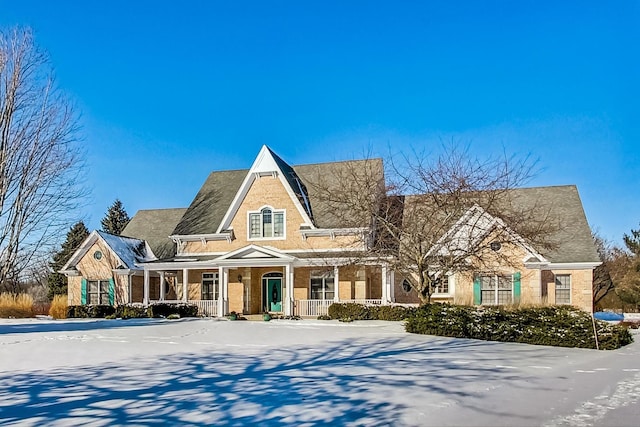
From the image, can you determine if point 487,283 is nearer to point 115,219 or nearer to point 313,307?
point 313,307

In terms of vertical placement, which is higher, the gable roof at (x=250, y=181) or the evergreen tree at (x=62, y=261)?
the gable roof at (x=250, y=181)

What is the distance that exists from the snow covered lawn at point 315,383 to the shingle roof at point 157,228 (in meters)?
17.1

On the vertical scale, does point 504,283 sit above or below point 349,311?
above

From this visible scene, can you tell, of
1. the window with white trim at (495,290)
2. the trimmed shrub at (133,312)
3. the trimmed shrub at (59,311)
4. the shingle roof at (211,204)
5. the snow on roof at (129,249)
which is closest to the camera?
the window with white trim at (495,290)

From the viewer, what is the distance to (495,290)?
2669 centimetres

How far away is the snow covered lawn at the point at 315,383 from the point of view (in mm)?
7477

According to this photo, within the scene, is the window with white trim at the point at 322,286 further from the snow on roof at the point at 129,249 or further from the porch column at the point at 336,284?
the snow on roof at the point at 129,249

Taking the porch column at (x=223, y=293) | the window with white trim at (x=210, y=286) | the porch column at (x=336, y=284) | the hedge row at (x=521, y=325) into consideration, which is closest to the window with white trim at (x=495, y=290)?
the porch column at (x=336, y=284)

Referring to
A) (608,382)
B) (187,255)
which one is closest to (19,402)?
(608,382)

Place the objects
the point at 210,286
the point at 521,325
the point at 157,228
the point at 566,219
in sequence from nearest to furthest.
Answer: the point at 521,325 → the point at 566,219 → the point at 210,286 → the point at 157,228

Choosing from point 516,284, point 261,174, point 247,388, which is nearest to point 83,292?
point 261,174

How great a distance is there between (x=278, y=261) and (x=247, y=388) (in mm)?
17770

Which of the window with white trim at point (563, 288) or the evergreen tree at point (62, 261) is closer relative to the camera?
the window with white trim at point (563, 288)

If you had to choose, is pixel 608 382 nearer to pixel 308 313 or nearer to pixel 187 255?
pixel 308 313
